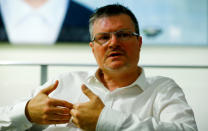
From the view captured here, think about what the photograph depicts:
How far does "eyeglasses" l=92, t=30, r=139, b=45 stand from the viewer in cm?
102

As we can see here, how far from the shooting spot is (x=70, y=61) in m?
1.99

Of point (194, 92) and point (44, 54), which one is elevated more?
point (44, 54)

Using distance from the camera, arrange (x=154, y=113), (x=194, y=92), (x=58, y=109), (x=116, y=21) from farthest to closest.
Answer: (x=194, y=92), (x=116, y=21), (x=154, y=113), (x=58, y=109)

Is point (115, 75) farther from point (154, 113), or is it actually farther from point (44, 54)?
point (44, 54)

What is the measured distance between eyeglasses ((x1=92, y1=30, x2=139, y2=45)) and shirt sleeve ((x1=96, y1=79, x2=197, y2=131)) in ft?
1.03

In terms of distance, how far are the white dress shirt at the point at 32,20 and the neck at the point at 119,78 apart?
1020mm

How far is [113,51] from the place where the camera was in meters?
0.99

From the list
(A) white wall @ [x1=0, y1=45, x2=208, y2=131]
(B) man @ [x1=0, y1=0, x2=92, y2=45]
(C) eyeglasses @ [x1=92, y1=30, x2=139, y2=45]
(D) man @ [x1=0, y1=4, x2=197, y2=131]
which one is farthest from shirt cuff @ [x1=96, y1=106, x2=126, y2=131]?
(B) man @ [x1=0, y1=0, x2=92, y2=45]

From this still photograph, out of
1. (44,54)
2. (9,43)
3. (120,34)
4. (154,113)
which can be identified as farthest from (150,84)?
(9,43)

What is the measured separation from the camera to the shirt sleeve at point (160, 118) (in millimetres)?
735

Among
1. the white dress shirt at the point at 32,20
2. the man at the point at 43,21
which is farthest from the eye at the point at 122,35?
the white dress shirt at the point at 32,20

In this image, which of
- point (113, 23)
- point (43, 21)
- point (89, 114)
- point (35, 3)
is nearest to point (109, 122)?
point (89, 114)

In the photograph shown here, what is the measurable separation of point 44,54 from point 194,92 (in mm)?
1297

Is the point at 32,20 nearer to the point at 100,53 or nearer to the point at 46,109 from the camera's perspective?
the point at 100,53
